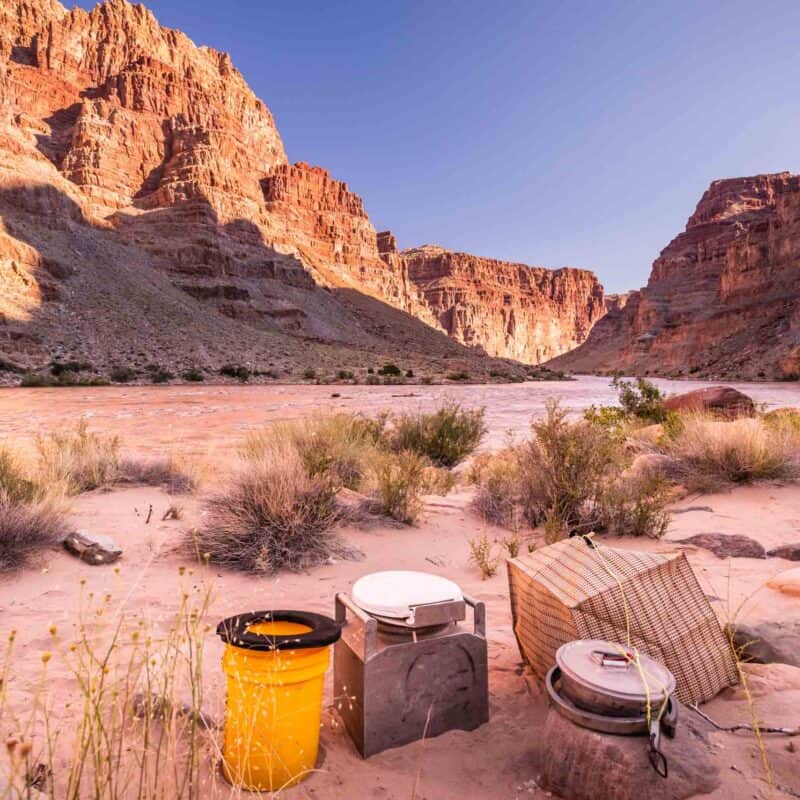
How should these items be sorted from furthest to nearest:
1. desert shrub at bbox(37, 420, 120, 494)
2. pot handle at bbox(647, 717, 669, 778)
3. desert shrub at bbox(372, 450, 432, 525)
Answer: desert shrub at bbox(37, 420, 120, 494) < desert shrub at bbox(372, 450, 432, 525) < pot handle at bbox(647, 717, 669, 778)

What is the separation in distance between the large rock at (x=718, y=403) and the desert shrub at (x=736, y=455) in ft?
11.7

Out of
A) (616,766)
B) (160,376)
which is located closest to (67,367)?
(160,376)

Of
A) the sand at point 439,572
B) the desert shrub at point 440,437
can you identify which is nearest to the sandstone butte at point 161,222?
the desert shrub at point 440,437

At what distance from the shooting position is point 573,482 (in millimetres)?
5969

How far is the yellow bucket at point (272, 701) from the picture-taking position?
214cm

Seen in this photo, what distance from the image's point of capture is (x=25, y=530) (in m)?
4.56

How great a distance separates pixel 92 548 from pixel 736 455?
6.88 meters

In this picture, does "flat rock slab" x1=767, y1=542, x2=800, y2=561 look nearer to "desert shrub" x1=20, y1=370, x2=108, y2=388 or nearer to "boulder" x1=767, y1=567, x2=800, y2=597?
"boulder" x1=767, y1=567, x2=800, y2=597

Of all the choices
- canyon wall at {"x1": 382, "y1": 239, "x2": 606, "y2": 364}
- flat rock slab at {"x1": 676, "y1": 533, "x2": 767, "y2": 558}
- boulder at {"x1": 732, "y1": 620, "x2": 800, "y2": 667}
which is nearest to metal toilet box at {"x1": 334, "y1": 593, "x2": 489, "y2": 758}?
boulder at {"x1": 732, "y1": 620, "x2": 800, "y2": 667}

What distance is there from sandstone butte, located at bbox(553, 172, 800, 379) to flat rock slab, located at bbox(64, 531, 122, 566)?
62.1 metres

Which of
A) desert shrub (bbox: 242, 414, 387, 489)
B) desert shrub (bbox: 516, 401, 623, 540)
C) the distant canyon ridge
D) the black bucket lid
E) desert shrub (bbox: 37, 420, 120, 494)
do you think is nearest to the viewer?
the black bucket lid

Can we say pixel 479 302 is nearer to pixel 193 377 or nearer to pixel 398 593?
pixel 193 377

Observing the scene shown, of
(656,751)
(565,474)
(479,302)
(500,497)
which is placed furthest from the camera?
(479,302)

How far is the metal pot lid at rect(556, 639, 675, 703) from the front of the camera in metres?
2.03
